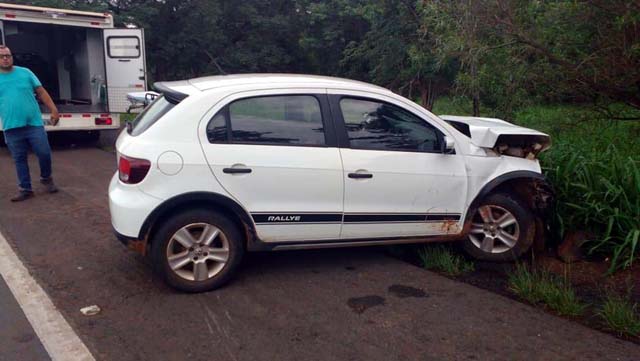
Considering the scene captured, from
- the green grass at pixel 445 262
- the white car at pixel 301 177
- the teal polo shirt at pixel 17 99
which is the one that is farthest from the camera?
the teal polo shirt at pixel 17 99

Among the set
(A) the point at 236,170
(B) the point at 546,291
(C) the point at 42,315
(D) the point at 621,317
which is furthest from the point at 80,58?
(D) the point at 621,317

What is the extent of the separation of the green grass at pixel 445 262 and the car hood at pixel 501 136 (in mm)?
1047

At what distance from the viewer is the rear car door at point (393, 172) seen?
473 centimetres

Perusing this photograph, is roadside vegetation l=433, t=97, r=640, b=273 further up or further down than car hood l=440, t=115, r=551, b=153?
further down

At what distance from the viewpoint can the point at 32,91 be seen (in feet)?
23.4

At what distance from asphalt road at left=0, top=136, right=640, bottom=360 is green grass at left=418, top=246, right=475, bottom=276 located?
176 millimetres

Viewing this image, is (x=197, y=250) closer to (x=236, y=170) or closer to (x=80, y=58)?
(x=236, y=170)

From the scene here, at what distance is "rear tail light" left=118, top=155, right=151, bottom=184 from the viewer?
4.24 m

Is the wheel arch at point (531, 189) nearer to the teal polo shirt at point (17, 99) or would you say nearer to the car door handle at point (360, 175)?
the car door handle at point (360, 175)

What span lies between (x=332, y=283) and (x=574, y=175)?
2904mm

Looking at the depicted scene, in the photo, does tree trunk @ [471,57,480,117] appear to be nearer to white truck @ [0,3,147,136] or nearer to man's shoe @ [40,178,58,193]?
man's shoe @ [40,178,58,193]

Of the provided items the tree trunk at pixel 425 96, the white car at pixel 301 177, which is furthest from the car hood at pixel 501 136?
the tree trunk at pixel 425 96

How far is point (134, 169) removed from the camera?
4.26 m

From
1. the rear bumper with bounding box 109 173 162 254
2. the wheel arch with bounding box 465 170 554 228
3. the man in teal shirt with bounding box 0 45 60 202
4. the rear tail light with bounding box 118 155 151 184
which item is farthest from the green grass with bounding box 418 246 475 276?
the man in teal shirt with bounding box 0 45 60 202
